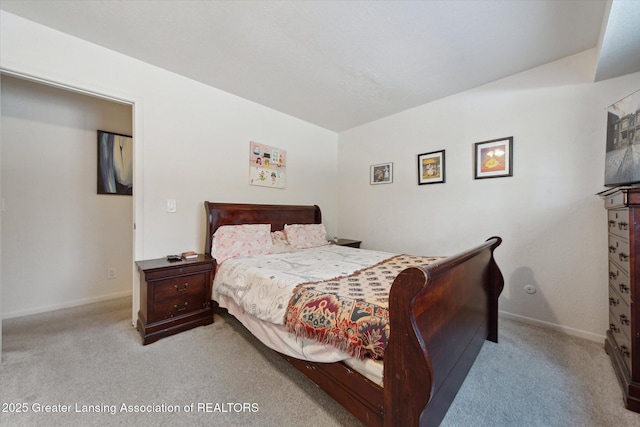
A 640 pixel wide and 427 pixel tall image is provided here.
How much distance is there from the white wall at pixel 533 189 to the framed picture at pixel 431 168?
70 mm

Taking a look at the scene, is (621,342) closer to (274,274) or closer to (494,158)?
(494,158)

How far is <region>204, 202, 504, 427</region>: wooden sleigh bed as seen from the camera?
90cm

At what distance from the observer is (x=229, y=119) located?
2.90 metres

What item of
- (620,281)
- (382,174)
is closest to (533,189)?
(620,281)

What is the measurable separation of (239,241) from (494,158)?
2.91 m

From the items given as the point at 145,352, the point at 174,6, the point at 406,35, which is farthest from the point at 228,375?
the point at 406,35

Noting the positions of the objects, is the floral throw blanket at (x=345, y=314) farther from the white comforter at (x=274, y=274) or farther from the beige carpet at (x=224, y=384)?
the beige carpet at (x=224, y=384)

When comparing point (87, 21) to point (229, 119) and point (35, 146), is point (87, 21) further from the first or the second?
point (35, 146)

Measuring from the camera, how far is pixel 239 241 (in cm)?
257

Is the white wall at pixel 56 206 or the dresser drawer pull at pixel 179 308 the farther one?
the white wall at pixel 56 206

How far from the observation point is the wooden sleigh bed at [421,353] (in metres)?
0.90

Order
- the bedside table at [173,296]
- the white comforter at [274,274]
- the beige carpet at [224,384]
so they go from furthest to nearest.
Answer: the bedside table at [173,296]
the white comforter at [274,274]
the beige carpet at [224,384]

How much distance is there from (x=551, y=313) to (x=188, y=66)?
429 cm

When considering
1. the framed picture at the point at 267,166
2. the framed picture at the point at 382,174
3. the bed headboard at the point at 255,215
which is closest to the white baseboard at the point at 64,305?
the bed headboard at the point at 255,215
